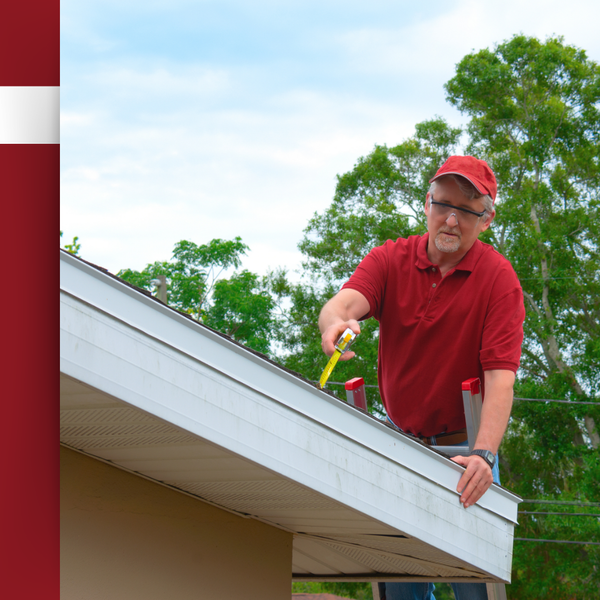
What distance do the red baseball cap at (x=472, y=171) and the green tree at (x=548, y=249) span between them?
1641 cm

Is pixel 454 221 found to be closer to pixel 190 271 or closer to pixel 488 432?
pixel 488 432

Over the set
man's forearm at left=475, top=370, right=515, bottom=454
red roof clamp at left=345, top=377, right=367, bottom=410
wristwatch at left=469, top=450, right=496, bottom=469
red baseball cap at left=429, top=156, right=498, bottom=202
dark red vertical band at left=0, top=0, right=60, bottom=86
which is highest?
red baseball cap at left=429, top=156, right=498, bottom=202

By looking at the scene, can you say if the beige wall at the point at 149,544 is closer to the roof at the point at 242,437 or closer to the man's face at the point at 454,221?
the roof at the point at 242,437

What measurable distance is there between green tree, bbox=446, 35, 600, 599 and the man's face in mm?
16315

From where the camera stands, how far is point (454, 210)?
120 inches

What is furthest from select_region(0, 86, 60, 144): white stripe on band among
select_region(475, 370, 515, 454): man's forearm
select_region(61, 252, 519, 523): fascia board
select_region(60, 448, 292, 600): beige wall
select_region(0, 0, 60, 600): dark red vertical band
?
select_region(475, 370, 515, 454): man's forearm

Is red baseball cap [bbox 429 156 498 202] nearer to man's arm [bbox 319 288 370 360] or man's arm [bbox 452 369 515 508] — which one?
man's arm [bbox 319 288 370 360]

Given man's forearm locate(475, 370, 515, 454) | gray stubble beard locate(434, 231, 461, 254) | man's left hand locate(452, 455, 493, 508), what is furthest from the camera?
Result: gray stubble beard locate(434, 231, 461, 254)

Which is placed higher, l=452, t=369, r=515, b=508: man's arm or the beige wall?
l=452, t=369, r=515, b=508: man's arm

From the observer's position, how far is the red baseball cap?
296 cm

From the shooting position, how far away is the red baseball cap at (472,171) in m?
2.96

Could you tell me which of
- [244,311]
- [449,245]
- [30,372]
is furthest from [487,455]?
[244,311]

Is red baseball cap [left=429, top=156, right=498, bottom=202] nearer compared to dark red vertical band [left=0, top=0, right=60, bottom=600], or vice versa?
dark red vertical band [left=0, top=0, right=60, bottom=600]

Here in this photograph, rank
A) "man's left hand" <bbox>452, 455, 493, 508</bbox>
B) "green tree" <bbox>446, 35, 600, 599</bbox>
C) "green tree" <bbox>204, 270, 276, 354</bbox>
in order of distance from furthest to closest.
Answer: "green tree" <bbox>204, 270, 276, 354</bbox>
"green tree" <bbox>446, 35, 600, 599</bbox>
"man's left hand" <bbox>452, 455, 493, 508</bbox>
